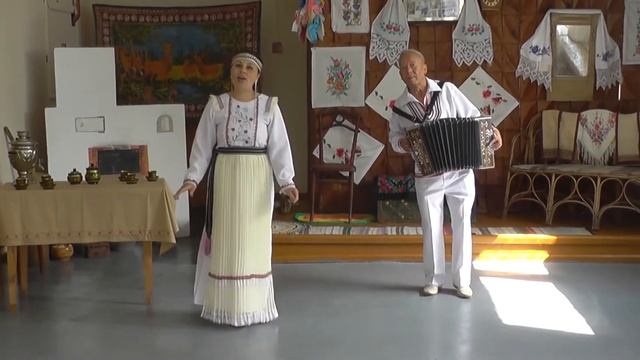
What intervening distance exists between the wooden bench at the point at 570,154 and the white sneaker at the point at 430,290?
1.88 meters

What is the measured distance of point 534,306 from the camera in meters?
4.48

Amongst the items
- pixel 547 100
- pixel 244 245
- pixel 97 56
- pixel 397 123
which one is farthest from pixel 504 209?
pixel 97 56

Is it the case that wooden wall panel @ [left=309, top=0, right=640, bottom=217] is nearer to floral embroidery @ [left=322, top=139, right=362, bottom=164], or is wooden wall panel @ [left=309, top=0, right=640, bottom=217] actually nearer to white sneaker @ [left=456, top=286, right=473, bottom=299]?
floral embroidery @ [left=322, top=139, right=362, bottom=164]

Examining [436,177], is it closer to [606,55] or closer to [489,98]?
[489,98]

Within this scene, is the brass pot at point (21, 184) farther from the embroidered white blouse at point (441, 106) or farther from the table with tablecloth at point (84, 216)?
the embroidered white blouse at point (441, 106)

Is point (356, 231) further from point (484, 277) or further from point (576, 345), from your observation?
point (576, 345)

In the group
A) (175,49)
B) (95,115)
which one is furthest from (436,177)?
(175,49)

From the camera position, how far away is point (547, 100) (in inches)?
261

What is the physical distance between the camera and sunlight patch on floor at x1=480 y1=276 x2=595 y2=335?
13.6 ft

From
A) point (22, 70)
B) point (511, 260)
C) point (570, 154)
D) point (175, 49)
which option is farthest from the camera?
point (175, 49)

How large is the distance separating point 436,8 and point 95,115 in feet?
10.1

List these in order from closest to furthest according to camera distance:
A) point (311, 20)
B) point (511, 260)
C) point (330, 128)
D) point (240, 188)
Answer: point (240, 188) < point (511, 260) < point (311, 20) < point (330, 128)

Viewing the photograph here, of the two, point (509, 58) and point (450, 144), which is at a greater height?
point (509, 58)

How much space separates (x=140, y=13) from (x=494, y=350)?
531 cm
